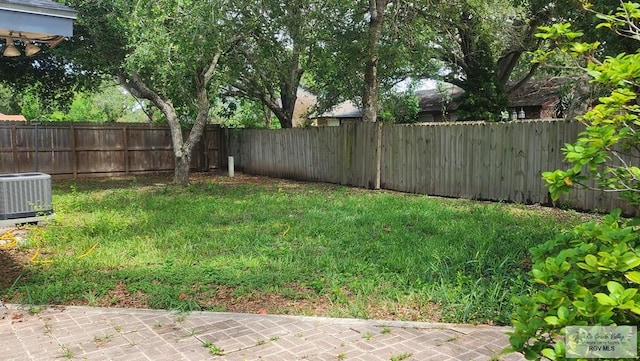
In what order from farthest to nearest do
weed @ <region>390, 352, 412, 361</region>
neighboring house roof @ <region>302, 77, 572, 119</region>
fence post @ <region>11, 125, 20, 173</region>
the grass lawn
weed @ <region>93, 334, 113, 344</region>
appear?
1. neighboring house roof @ <region>302, 77, 572, 119</region>
2. fence post @ <region>11, 125, 20, 173</region>
3. the grass lawn
4. weed @ <region>93, 334, 113, 344</region>
5. weed @ <region>390, 352, 412, 361</region>

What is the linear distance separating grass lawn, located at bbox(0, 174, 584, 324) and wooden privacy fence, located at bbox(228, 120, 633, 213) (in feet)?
1.72

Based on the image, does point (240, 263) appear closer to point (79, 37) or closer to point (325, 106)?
point (79, 37)

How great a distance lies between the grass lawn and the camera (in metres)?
3.87


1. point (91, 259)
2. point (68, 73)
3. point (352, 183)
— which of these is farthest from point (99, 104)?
point (91, 259)

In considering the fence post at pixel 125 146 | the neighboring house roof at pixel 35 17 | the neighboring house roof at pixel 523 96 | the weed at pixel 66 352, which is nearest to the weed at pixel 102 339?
the weed at pixel 66 352

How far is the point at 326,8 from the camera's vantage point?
1038 centimetres

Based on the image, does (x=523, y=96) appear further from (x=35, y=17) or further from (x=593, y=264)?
(x=593, y=264)

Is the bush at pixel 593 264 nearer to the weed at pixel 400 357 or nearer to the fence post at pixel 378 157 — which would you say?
the weed at pixel 400 357

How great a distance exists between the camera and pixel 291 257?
506 cm

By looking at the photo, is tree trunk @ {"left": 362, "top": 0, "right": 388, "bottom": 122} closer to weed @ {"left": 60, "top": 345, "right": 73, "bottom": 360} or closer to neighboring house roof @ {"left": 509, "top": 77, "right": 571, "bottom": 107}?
weed @ {"left": 60, "top": 345, "right": 73, "bottom": 360}

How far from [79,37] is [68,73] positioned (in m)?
3.35

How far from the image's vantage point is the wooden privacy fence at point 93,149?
13.1m

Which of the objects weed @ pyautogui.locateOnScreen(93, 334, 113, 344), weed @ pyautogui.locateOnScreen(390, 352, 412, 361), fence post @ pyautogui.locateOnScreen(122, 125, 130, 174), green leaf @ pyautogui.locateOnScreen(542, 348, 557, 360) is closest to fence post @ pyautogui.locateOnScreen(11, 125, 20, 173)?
fence post @ pyautogui.locateOnScreen(122, 125, 130, 174)

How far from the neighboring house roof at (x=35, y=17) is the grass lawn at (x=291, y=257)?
2.14m
